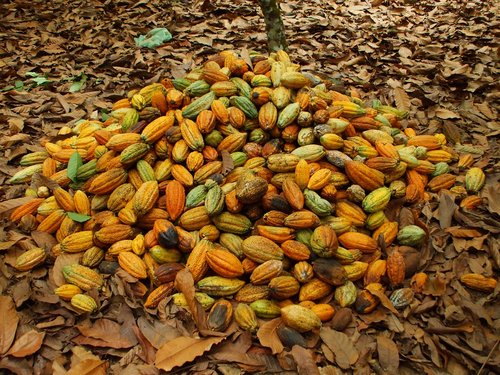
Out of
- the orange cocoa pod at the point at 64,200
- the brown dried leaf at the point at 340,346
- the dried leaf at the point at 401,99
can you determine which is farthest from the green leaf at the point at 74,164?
the dried leaf at the point at 401,99

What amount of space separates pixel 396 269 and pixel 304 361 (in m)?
0.70

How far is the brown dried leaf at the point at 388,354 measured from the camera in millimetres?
1815

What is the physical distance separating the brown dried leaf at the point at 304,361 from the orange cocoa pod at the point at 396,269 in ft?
2.01

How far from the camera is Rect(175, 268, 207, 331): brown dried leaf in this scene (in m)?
1.94

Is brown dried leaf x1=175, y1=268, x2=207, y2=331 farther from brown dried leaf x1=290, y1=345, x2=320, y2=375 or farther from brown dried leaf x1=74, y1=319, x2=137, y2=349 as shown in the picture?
brown dried leaf x1=290, y1=345, x2=320, y2=375

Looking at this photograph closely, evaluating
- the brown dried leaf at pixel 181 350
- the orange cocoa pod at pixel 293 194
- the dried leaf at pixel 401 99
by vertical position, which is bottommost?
the dried leaf at pixel 401 99

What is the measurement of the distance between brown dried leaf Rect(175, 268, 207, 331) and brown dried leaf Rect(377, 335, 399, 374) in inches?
32.3

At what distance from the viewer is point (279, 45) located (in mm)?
4012

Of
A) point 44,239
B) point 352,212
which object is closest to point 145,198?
point 44,239

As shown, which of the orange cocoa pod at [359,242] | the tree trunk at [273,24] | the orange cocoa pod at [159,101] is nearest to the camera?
the orange cocoa pod at [359,242]

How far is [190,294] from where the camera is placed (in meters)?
2.02

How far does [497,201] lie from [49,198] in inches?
109

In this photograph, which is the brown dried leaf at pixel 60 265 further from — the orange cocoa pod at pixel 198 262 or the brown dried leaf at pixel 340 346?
the brown dried leaf at pixel 340 346

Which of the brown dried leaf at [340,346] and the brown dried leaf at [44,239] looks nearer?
the brown dried leaf at [340,346]
